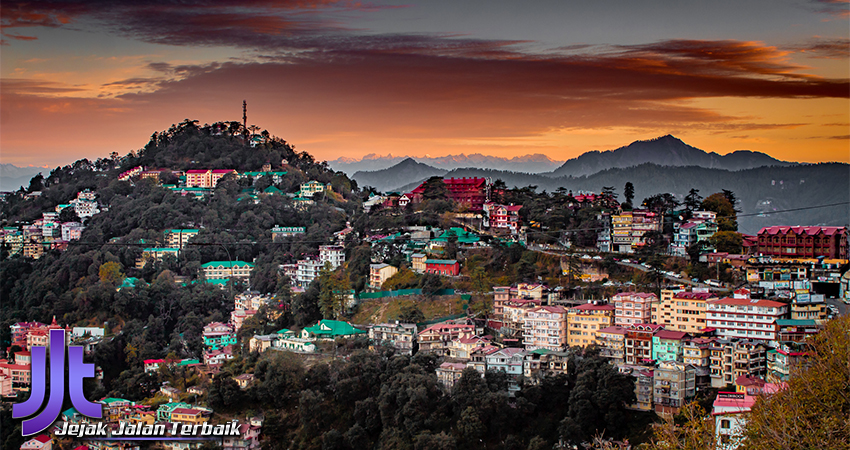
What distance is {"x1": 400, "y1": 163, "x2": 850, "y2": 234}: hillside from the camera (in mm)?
19969

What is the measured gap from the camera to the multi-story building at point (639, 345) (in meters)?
12.2

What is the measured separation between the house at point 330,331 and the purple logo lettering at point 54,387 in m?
4.29

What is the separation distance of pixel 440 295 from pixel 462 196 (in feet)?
23.4

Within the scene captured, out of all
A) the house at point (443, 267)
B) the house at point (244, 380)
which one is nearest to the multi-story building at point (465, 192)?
the house at point (443, 267)

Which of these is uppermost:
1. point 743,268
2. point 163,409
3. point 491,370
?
point 743,268

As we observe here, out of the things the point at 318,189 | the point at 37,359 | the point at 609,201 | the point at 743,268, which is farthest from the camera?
the point at 318,189

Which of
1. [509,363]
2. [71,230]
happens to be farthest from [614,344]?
[71,230]

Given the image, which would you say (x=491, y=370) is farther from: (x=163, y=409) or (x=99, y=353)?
(x=99, y=353)

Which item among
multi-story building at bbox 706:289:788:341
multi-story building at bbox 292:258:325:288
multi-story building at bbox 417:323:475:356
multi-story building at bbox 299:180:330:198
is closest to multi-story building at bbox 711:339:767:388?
multi-story building at bbox 706:289:788:341

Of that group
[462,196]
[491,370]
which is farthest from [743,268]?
[462,196]

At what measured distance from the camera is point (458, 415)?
38.7 ft

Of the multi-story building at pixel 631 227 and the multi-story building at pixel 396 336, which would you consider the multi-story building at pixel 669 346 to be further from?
the multi-story building at pixel 631 227

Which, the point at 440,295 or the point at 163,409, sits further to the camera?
the point at 440,295

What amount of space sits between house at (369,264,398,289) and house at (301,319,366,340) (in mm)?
2048
